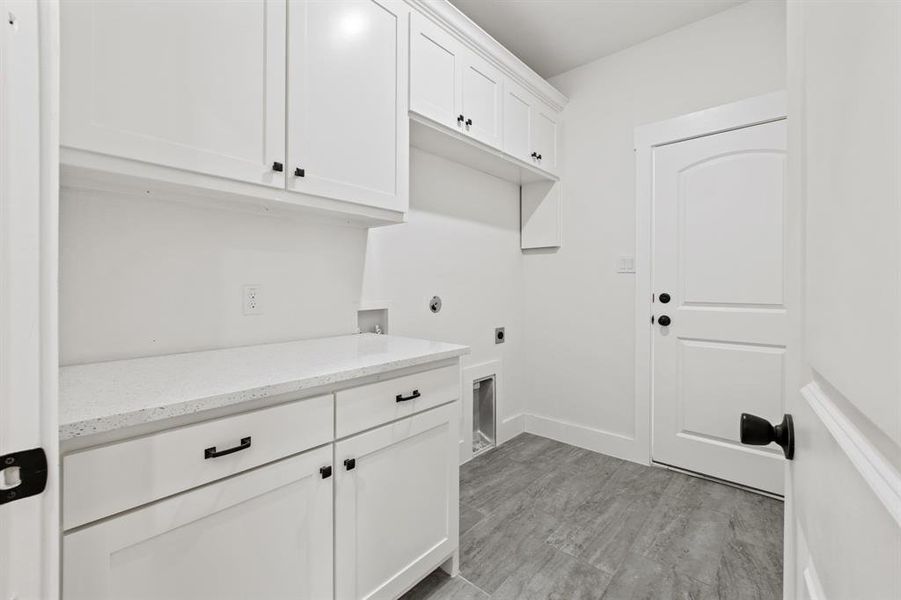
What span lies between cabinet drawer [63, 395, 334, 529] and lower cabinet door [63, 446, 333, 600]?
3cm

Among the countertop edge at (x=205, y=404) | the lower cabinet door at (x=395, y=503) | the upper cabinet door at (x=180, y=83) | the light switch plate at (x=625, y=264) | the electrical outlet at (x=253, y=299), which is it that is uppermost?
the upper cabinet door at (x=180, y=83)

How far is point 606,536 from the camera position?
185 centimetres

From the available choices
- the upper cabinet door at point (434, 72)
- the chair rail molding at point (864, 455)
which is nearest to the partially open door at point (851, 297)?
the chair rail molding at point (864, 455)

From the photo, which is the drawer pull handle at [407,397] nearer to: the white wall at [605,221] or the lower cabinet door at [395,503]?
the lower cabinet door at [395,503]

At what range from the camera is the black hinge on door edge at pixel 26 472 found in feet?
1.60

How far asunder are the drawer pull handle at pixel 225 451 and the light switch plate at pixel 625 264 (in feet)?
8.09

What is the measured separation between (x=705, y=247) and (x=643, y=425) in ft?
3.91

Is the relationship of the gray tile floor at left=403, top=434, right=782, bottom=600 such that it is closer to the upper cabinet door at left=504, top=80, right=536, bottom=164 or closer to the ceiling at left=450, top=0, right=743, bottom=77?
the upper cabinet door at left=504, top=80, right=536, bottom=164

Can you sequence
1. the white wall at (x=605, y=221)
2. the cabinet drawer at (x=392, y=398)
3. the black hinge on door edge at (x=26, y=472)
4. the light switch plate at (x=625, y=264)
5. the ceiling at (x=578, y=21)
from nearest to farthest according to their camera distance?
the black hinge on door edge at (x=26, y=472)
the cabinet drawer at (x=392, y=398)
the ceiling at (x=578, y=21)
the white wall at (x=605, y=221)
the light switch plate at (x=625, y=264)

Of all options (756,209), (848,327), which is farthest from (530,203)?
(848,327)

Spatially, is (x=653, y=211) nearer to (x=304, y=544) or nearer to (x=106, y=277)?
(x=304, y=544)

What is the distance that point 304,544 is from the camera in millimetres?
1114

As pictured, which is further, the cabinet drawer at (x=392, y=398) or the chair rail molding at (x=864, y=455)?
the cabinet drawer at (x=392, y=398)

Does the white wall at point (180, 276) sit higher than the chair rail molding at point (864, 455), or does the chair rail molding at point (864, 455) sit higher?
the white wall at point (180, 276)
